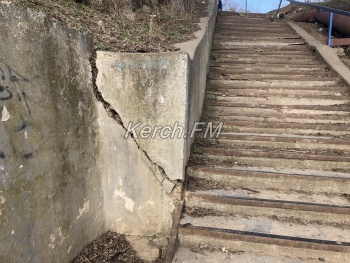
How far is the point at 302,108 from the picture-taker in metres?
4.77

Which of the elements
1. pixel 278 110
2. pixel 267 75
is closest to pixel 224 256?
pixel 278 110

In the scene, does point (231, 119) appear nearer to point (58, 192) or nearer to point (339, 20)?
point (58, 192)

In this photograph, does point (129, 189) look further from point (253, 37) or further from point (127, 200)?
point (253, 37)

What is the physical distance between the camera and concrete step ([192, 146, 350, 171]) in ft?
11.9

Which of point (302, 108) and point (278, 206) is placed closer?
point (278, 206)

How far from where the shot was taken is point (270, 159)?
12.2 ft

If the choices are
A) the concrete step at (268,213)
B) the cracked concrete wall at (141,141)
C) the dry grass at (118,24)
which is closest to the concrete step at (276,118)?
the dry grass at (118,24)

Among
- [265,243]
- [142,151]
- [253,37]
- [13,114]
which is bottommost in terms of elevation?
[265,243]

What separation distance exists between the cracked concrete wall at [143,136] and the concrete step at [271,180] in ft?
1.42

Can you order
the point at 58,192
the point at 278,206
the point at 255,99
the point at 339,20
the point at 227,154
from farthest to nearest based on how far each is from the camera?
the point at 339,20, the point at 255,99, the point at 227,154, the point at 278,206, the point at 58,192

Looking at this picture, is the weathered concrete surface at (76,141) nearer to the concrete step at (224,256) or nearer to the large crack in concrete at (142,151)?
the large crack in concrete at (142,151)

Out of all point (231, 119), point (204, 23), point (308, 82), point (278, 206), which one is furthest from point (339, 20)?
point (278, 206)

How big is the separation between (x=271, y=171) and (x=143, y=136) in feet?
5.22

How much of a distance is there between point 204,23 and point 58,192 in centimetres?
419
